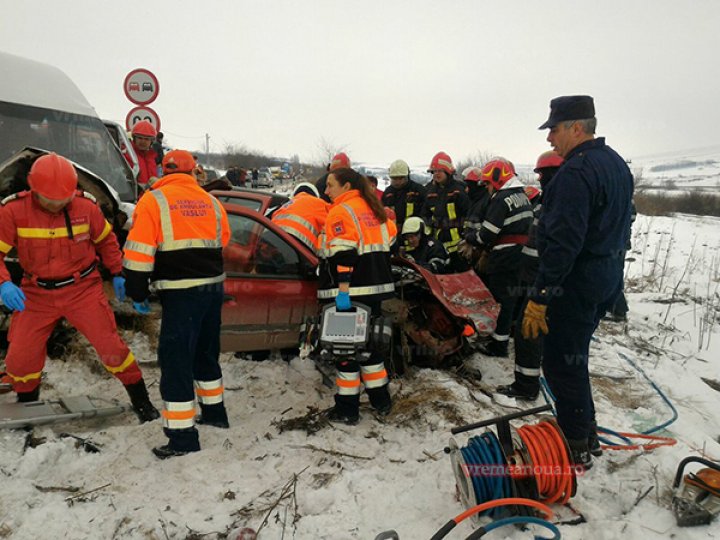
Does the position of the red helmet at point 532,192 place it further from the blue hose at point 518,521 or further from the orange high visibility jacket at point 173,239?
the blue hose at point 518,521

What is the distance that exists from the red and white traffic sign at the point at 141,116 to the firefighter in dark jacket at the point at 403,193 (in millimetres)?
3857

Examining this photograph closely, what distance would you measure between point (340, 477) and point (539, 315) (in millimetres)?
1551

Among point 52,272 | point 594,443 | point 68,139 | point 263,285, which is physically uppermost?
point 68,139

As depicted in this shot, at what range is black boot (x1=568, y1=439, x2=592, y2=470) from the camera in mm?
2854

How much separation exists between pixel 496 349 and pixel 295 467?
9.28 feet

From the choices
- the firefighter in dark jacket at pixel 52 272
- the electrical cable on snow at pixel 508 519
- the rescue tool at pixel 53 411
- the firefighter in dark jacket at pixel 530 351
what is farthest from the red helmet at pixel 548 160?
the rescue tool at pixel 53 411

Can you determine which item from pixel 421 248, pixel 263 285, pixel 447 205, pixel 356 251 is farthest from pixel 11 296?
pixel 447 205

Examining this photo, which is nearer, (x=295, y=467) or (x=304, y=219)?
(x=295, y=467)

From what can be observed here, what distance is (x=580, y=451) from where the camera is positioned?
2.86m

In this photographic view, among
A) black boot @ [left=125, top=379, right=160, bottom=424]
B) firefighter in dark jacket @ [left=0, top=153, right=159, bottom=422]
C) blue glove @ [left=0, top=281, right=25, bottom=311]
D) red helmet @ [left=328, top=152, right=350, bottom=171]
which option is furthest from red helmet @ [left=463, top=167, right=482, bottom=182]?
blue glove @ [left=0, top=281, right=25, bottom=311]

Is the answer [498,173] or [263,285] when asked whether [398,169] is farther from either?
[263,285]

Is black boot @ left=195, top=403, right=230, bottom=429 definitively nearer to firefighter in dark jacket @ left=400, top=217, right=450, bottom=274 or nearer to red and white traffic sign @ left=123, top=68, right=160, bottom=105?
firefighter in dark jacket @ left=400, top=217, right=450, bottom=274

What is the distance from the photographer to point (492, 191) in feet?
16.8

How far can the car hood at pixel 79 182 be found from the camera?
3.55 m
